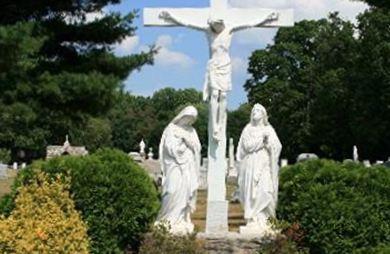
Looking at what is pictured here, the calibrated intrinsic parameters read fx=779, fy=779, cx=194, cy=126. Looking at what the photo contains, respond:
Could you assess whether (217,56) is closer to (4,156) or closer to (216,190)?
(216,190)

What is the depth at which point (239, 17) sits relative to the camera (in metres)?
11.0

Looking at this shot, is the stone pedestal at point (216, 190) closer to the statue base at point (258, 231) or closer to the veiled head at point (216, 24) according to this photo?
the statue base at point (258, 231)

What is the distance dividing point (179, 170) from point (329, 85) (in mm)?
36238

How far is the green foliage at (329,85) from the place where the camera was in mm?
39750

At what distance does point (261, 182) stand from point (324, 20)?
4325 centimetres

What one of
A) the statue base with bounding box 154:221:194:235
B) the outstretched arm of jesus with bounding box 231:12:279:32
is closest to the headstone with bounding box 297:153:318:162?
the outstretched arm of jesus with bounding box 231:12:279:32

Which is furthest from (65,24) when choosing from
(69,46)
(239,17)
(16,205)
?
(16,205)

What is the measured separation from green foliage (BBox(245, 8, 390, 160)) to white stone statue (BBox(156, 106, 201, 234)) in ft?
88.8

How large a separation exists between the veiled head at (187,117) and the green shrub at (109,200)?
86 cm

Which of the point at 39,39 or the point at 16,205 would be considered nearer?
the point at 16,205

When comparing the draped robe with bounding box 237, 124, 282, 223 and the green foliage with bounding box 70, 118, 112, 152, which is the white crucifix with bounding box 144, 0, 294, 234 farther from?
the green foliage with bounding box 70, 118, 112, 152

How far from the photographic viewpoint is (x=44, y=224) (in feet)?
29.6

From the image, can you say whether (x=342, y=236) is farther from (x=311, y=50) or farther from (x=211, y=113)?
(x=311, y=50)

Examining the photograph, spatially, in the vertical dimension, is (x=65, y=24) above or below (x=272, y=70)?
below
